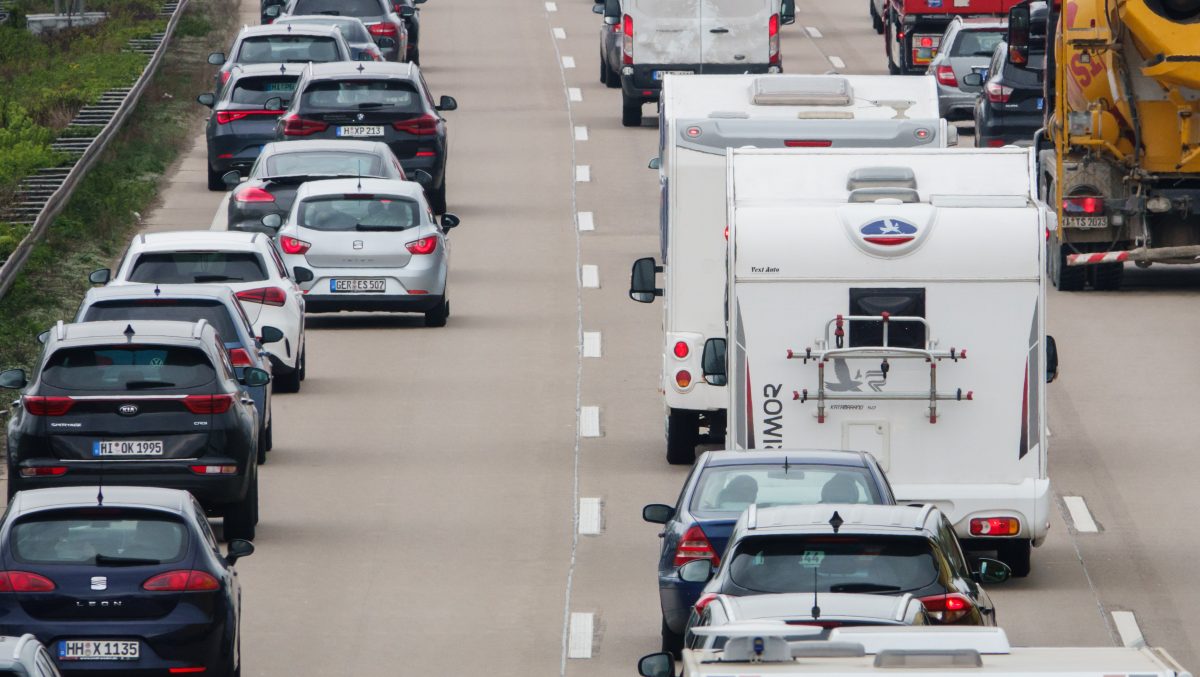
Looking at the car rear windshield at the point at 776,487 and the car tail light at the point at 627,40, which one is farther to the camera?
the car tail light at the point at 627,40

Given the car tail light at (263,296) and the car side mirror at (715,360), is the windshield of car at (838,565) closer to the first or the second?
the car side mirror at (715,360)

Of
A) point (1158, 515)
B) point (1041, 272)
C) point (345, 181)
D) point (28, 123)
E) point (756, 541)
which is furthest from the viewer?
point (28, 123)

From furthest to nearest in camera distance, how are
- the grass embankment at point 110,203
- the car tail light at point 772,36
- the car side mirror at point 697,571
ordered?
the car tail light at point 772,36 → the grass embankment at point 110,203 → the car side mirror at point 697,571

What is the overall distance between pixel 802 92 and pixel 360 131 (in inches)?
533

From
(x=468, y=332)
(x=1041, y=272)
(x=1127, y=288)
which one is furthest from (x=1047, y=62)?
(x=1041, y=272)

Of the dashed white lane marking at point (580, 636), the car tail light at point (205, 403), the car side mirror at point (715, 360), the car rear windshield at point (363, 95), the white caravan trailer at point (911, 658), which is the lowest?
the dashed white lane marking at point (580, 636)

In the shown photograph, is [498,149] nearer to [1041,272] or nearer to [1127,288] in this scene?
[1127,288]

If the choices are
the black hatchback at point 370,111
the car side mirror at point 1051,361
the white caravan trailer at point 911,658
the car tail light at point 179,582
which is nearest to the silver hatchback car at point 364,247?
the black hatchback at point 370,111

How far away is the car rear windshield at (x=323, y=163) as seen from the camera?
31.7 metres

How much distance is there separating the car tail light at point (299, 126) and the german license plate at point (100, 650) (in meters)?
20.3

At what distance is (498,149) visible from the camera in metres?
43.2

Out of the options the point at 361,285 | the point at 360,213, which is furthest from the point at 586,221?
→ the point at 361,285

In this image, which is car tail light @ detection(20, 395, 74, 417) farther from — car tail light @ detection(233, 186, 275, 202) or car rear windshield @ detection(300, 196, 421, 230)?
car tail light @ detection(233, 186, 275, 202)

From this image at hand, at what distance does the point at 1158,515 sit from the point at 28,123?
2323cm
